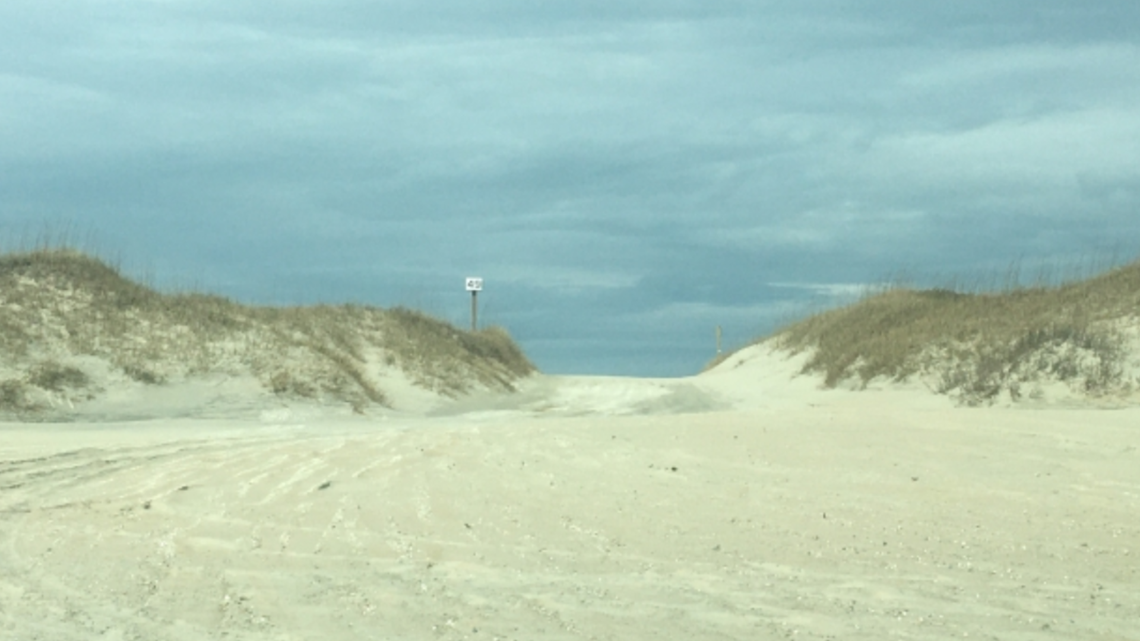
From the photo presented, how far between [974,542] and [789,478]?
2.68 meters

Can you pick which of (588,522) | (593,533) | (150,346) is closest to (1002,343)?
(588,522)

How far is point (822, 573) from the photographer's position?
7520mm

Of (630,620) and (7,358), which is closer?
(630,620)

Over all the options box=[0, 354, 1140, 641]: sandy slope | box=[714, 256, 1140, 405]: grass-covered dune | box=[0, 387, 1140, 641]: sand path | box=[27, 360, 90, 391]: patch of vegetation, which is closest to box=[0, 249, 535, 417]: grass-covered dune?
box=[27, 360, 90, 391]: patch of vegetation

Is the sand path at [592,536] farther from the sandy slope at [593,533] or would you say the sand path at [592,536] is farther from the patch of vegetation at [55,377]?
the patch of vegetation at [55,377]

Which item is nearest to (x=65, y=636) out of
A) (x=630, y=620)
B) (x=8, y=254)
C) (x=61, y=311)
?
(x=630, y=620)

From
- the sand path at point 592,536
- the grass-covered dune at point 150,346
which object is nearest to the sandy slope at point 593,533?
the sand path at point 592,536

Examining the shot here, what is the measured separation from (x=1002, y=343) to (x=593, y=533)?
14548mm

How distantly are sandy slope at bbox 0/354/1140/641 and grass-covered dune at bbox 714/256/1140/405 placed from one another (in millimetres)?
4284

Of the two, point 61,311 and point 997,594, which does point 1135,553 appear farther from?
point 61,311

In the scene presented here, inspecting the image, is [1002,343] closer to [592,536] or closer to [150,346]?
[592,536]

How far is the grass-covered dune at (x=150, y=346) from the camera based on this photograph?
21.8 m

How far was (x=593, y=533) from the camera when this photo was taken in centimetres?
874

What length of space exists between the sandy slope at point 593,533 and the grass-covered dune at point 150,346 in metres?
7.45
